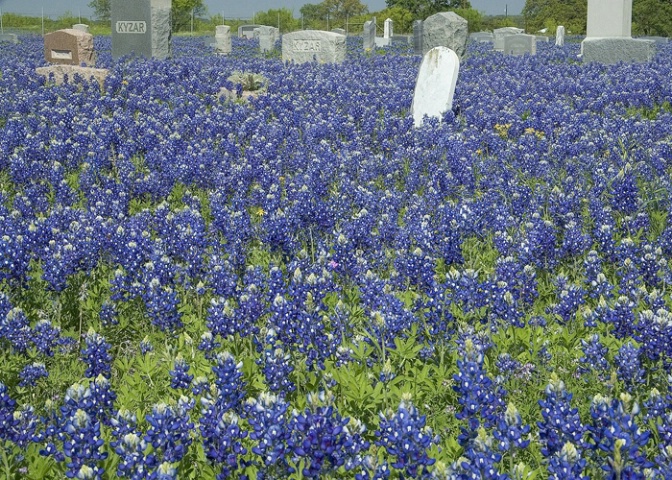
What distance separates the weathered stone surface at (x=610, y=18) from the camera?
2152cm

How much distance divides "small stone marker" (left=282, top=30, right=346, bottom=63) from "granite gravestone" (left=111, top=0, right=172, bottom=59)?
3.51 m

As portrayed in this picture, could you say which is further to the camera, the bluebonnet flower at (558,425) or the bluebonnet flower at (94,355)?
the bluebonnet flower at (94,355)

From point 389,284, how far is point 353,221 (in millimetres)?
906

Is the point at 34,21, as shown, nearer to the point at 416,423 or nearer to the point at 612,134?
the point at 612,134

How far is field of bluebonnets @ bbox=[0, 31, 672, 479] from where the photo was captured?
2.90 meters

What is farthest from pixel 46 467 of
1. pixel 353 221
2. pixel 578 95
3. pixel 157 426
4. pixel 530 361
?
pixel 578 95

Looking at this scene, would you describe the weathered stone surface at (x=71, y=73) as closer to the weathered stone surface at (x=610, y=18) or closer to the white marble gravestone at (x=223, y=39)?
the weathered stone surface at (x=610, y=18)

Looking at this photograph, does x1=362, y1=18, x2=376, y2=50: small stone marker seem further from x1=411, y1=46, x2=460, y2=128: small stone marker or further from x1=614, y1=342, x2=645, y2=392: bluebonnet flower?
x1=614, y1=342, x2=645, y2=392: bluebonnet flower

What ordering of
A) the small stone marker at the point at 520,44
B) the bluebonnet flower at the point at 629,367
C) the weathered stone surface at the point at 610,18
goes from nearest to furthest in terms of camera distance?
the bluebonnet flower at the point at 629,367 → the weathered stone surface at the point at 610,18 → the small stone marker at the point at 520,44

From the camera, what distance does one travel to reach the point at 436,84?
39.0 feet

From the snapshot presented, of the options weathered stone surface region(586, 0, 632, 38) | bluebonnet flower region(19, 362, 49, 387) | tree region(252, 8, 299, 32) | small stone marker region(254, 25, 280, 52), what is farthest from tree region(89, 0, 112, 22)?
bluebonnet flower region(19, 362, 49, 387)

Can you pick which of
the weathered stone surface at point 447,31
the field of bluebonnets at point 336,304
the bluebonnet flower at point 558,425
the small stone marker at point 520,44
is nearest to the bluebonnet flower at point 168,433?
the field of bluebonnets at point 336,304

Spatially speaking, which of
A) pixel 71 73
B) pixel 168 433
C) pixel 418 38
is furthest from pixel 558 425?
pixel 418 38

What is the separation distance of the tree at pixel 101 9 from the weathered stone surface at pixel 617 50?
59.6 meters
